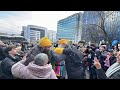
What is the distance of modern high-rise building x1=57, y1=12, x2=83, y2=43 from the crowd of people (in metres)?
0.08

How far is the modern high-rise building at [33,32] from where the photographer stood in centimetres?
291

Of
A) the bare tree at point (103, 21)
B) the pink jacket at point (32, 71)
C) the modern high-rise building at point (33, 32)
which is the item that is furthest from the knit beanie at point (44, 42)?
the bare tree at point (103, 21)

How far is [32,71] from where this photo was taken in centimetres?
235

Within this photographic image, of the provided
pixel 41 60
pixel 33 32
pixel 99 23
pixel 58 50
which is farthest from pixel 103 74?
pixel 33 32

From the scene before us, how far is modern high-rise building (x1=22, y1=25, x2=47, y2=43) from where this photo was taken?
2908 mm

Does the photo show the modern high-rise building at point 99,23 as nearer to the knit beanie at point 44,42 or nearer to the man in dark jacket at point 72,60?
the man in dark jacket at point 72,60

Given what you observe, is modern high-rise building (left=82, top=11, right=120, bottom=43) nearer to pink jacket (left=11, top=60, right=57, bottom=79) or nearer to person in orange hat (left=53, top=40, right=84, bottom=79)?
person in orange hat (left=53, top=40, right=84, bottom=79)

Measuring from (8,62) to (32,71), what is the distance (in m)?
0.37

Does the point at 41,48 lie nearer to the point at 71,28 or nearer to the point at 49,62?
the point at 49,62
